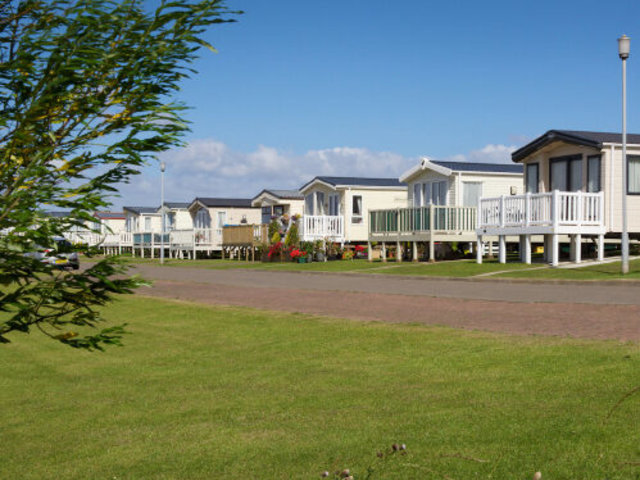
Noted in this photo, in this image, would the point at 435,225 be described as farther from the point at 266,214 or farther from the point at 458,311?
the point at 266,214

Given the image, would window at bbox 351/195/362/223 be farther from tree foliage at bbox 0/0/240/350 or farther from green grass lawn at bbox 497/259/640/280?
tree foliage at bbox 0/0/240/350

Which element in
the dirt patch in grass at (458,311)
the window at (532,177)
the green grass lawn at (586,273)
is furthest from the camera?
the window at (532,177)

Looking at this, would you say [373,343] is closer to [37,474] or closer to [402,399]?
[402,399]

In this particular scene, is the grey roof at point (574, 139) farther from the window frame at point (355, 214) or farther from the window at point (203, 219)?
the window at point (203, 219)

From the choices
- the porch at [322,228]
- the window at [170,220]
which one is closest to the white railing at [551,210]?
the porch at [322,228]

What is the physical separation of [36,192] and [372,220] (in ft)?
119

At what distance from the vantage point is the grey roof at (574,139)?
2906cm

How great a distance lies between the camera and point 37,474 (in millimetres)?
6000

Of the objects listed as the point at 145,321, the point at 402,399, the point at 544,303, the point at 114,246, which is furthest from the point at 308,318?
the point at 114,246

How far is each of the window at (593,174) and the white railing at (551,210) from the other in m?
1.13

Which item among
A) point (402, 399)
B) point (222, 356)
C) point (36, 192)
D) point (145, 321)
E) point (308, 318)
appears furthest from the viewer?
point (145, 321)

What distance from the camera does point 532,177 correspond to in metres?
33.3

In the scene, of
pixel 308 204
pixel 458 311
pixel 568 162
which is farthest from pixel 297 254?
pixel 458 311

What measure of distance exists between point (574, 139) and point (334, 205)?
77.0 feet
